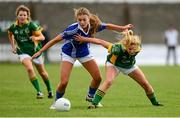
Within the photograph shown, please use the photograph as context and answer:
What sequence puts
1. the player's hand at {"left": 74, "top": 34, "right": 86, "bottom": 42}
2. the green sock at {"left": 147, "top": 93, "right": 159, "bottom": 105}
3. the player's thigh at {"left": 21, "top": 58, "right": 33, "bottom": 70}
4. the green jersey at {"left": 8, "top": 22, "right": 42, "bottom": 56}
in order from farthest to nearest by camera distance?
the green jersey at {"left": 8, "top": 22, "right": 42, "bottom": 56}, the player's thigh at {"left": 21, "top": 58, "right": 33, "bottom": 70}, the green sock at {"left": 147, "top": 93, "right": 159, "bottom": 105}, the player's hand at {"left": 74, "top": 34, "right": 86, "bottom": 42}

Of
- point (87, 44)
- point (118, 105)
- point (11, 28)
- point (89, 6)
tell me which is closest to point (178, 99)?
point (118, 105)

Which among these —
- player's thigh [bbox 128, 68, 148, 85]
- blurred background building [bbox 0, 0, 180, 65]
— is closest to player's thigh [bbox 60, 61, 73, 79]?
player's thigh [bbox 128, 68, 148, 85]

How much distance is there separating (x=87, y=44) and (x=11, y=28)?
3426 mm

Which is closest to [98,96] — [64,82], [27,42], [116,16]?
[64,82]

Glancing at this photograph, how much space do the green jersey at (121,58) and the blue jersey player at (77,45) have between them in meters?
0.57

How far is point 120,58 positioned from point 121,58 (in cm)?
2

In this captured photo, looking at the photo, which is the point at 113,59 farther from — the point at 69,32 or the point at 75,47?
the point at 69,32

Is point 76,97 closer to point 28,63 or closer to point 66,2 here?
point 28,63

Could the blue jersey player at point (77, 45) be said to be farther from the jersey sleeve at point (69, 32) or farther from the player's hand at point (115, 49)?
the player's hand at point (115, 49)

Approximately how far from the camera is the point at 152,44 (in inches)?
1820

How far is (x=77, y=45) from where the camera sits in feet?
51.2

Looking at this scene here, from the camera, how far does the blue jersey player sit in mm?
15125

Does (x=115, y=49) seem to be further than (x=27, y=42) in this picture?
No

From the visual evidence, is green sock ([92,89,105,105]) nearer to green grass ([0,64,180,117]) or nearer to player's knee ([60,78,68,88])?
green grass ([0,64,180,117])
